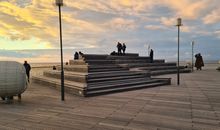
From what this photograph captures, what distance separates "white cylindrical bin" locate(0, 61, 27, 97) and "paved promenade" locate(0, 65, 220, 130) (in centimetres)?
57

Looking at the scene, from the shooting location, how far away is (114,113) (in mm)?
9211

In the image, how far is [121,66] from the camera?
23.0 metres

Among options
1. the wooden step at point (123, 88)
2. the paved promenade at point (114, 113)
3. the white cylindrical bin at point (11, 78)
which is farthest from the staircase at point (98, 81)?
the white cylindrical bin at point (11, 78)

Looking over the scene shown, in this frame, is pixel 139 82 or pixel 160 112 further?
pixel 139 82

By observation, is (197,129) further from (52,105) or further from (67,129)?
(52,105)

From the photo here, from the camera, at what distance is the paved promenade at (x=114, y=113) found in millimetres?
7691

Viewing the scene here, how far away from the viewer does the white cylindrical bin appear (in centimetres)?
1102

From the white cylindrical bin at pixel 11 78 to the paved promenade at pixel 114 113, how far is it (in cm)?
57

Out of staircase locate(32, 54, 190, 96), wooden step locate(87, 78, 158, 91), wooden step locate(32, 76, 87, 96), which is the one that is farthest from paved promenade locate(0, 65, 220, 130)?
wooden step locate(87, 78, 158, 91)

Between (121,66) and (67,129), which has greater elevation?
(121,66)

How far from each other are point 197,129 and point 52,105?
592 centimetres

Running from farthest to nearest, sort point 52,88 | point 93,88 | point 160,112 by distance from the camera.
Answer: point 52,88
point 93,88
point 160,112

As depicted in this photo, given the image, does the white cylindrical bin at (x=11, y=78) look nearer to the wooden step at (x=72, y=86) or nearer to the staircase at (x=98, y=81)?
the wooden step at (x=72, y=86)

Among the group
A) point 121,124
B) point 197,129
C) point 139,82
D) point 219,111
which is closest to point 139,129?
point 121,124
